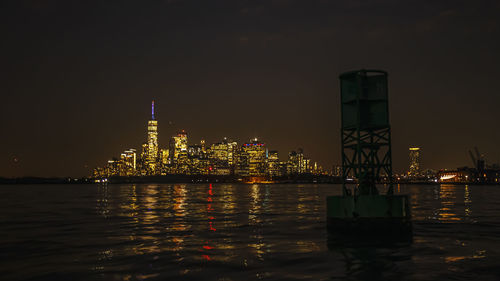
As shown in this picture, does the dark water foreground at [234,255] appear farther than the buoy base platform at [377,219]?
No

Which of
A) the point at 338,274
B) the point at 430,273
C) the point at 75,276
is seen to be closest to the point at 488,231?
the point at 430,273

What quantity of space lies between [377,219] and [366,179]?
330cm

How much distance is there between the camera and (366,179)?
96.9 feet

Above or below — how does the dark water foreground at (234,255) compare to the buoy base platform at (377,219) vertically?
below

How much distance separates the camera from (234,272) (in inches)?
754

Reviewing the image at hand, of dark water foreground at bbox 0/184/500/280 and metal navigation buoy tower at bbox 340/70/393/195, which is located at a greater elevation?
metal navigation buoy tower at bbox 340/70/393/195

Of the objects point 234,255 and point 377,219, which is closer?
point 234,255

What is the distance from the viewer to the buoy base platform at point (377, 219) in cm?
2698

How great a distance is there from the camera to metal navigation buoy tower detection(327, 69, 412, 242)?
2706cm

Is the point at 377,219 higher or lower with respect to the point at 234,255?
higher

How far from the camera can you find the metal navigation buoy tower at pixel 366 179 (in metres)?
27.1

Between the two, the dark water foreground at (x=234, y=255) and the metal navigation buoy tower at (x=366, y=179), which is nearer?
the dark water foreground at (x=234, y=255)

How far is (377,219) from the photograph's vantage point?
27031 mm

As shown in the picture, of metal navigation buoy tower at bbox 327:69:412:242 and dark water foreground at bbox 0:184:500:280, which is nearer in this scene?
dark water foreground at bbox 0:184:500:280
